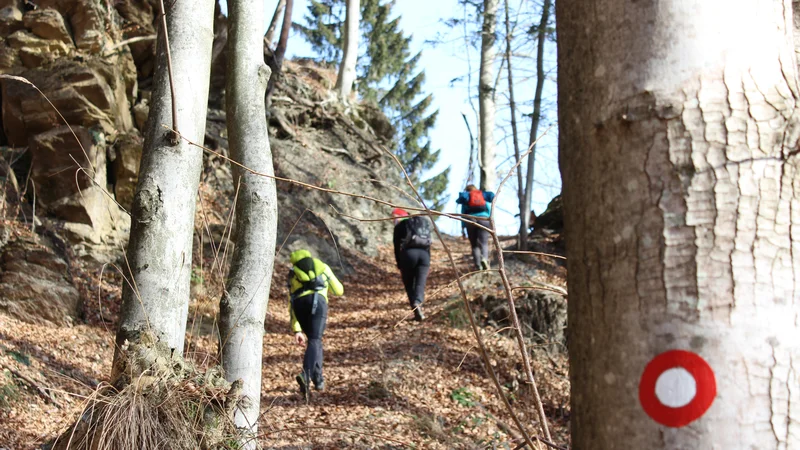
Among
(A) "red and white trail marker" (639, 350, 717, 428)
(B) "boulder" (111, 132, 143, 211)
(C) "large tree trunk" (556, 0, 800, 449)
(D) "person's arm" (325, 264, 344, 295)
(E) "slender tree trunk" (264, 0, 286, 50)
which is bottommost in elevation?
(D) "person's arm" (325, 264, 344, 295)

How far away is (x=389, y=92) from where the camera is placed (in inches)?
1232

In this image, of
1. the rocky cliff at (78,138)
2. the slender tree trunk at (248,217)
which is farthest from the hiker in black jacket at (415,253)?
the slender tree trunk at (248,217)

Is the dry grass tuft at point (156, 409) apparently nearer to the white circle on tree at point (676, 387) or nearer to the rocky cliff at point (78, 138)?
the white circle on tree at point (676, 387)

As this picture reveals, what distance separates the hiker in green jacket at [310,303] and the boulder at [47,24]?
293 inches

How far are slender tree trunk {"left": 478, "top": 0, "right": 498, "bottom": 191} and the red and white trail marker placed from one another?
11.8 m

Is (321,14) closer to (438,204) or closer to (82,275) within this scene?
(438,204)

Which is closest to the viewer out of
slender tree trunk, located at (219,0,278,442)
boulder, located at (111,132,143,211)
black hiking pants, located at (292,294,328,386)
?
slender tree trunk, located at (219,0,278,442)

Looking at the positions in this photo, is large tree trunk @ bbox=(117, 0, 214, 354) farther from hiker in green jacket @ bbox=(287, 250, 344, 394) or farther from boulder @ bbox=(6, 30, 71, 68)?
boulder @ bbox=(6, 30, 71, 68)

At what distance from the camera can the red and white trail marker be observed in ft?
3.50

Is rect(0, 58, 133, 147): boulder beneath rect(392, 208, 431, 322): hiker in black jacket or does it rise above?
above

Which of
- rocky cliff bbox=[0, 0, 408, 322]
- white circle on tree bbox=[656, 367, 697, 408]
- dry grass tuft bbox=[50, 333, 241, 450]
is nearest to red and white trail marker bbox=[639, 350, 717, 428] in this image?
white circle on tree bbox=[656, 367, 697, 408]

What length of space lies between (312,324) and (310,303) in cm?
22

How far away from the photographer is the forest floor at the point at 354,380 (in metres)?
5.43

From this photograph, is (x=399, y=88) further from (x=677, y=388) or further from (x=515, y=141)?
(x=677, y=388)
